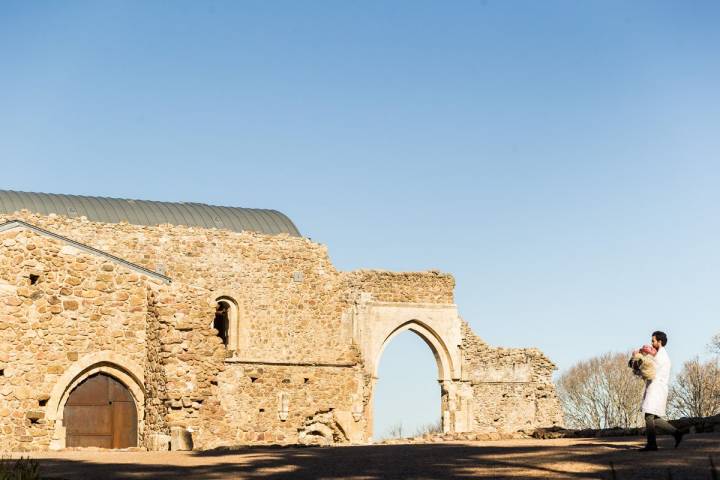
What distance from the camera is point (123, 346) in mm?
17969

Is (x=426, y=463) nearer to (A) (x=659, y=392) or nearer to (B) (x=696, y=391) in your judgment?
(A) (x=659, y=392)

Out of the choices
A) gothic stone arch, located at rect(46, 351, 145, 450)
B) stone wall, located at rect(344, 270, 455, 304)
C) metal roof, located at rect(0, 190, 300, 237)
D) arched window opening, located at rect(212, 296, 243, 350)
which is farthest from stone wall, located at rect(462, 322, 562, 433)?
gothic stone arch, located at rect(46, 351, 145, 450)

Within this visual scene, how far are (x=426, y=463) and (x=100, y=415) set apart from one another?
8307 millimetres

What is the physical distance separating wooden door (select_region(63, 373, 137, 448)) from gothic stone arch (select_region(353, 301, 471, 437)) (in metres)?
11.9

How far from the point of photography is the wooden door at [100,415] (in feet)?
58.7

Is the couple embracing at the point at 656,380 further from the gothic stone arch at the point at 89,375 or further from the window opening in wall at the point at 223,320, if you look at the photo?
the window opening in wall at the point at 223,320

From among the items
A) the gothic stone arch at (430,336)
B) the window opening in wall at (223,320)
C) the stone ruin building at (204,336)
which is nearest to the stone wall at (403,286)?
the stone ruin building at (204,336)

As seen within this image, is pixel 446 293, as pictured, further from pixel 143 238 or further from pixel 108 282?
pixel 108 282

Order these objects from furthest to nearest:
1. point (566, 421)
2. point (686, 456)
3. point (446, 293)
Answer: point (566, 421) < point (446, 293) < point (686, 456)

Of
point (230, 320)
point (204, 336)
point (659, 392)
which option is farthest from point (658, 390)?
point (230, 320)

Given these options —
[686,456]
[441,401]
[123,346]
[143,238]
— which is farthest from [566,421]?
[686,456]

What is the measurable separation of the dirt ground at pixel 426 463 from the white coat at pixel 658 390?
16.4 inches

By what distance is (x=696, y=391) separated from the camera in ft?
150

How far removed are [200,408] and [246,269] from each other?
33.3 feet
